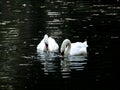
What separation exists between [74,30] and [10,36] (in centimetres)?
360

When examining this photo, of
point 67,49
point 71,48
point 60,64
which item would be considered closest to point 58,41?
point 71,48

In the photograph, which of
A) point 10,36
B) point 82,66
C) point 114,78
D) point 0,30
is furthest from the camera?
point 0,30

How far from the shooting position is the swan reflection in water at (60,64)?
24641 millimetres

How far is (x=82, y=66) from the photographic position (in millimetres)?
25281

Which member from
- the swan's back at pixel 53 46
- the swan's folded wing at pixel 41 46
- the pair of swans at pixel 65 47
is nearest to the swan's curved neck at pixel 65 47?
the pair of swans at pixel 65 47

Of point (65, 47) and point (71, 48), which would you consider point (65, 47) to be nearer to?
point (65, 47)

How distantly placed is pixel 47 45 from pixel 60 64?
3.33m

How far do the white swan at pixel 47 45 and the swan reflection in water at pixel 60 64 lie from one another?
0.48 metres

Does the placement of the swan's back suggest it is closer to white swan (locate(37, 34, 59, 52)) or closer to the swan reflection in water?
white swan (locate(37, 34, 59, 52))

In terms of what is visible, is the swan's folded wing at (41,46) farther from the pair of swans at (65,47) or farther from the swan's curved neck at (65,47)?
the swan's curved neck at (65,47)

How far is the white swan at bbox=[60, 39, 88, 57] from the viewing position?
2789 centimetres

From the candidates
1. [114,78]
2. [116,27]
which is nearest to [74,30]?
[116,27]

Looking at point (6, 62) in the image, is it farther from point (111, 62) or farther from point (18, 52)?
point (111, 62)

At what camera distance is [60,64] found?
2598cm
